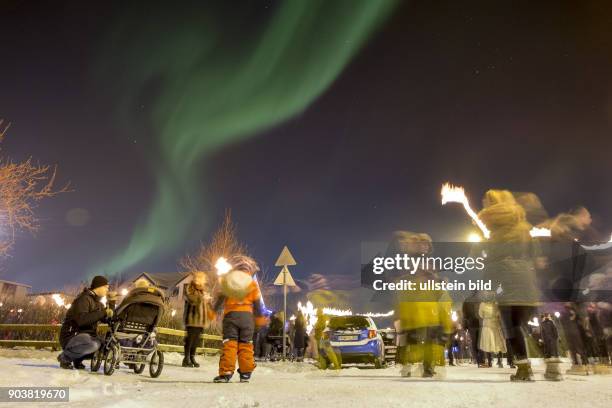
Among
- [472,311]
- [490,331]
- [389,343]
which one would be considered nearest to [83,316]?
[472,311]

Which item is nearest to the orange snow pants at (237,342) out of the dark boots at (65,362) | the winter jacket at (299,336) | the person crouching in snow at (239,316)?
the person crouching in snow at (239,316)

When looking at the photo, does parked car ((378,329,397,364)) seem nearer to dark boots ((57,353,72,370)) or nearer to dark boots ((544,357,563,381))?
dark boots ((544,357,563,381))

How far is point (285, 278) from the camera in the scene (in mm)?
16438

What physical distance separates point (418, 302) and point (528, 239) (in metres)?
2.93

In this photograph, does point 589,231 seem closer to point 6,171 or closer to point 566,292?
point 566,292

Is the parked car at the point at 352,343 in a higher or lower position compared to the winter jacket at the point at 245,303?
lower

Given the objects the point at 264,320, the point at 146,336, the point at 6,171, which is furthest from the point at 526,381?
the point at 6,171

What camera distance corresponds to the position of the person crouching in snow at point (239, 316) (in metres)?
6.77

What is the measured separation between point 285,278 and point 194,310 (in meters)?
5.17

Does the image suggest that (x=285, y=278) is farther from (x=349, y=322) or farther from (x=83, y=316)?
(x=83, y=316)

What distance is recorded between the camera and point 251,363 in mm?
6875

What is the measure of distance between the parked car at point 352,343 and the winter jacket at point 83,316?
736 centimetres

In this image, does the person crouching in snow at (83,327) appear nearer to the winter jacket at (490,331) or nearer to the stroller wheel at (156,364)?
the stroller wheel at (156,364)

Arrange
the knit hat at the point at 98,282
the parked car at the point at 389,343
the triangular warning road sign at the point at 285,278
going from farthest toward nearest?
the parked car at the point at 389,343
the triangular warning road sign at the point at 285,278
the knit hat at the point at 98,282
